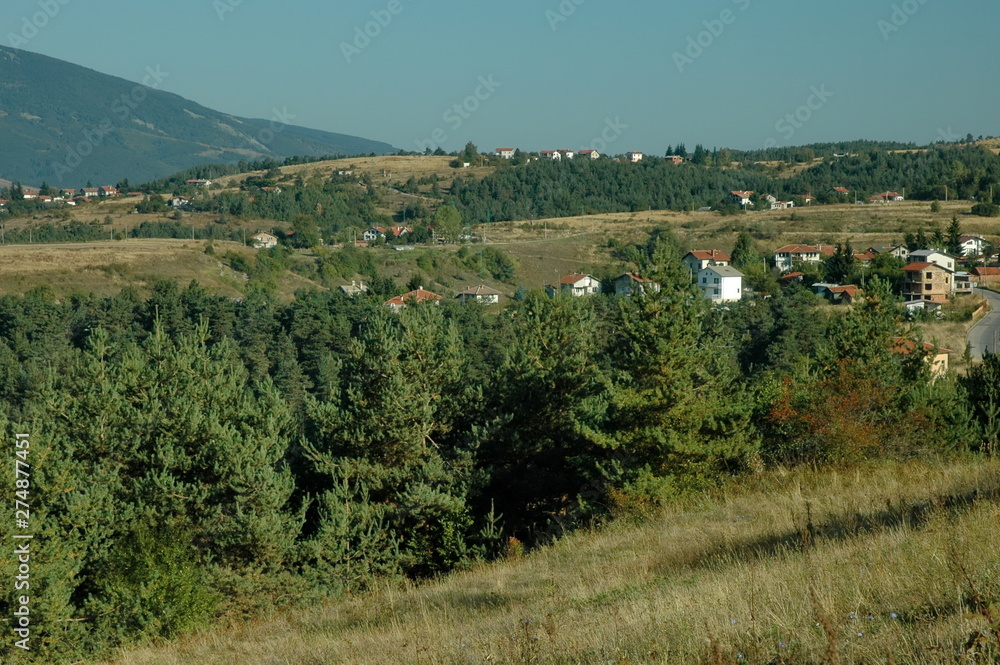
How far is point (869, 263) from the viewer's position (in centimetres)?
6481

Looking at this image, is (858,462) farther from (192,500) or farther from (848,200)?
(848,200)

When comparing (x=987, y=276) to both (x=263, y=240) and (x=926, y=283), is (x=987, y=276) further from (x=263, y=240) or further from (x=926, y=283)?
(x=263, y=240)

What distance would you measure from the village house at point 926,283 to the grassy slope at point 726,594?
52613 mm

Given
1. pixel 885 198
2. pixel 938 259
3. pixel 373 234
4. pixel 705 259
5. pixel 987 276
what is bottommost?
pixel 987 276

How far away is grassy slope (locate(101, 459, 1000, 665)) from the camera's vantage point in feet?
12.6

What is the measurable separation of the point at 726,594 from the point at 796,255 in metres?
75.0

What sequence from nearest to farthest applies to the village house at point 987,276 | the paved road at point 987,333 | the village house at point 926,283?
the paved road at point 987,333 < the village house at point 926,283 < the village house at point 987,276

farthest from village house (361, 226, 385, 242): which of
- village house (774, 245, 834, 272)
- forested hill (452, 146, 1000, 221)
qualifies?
village house (774, 245, 834, 272)

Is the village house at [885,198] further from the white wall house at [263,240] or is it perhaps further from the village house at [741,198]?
the white wall house at [263,240]

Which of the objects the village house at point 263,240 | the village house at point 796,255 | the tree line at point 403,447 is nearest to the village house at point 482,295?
the village house at point 796,255

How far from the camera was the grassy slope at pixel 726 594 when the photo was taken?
3.85 meters

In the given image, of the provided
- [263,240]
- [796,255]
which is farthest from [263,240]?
[796,255]

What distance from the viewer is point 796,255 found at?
7488 cm

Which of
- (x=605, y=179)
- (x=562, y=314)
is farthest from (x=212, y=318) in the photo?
(x=605, y=179)
